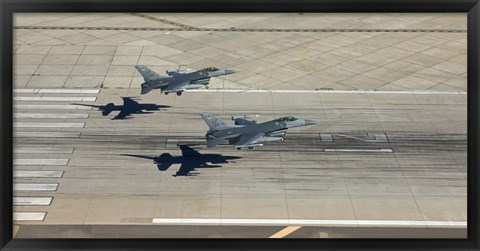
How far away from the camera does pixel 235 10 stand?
13.3 meters

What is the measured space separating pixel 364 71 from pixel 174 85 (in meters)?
19.4

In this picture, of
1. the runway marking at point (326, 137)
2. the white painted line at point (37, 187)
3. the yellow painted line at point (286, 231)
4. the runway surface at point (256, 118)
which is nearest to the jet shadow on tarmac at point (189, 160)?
the runway surface at point (256, 118)

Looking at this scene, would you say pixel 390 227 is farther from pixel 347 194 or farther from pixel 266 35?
pixel 266 35

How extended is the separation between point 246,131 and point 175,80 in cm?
1263

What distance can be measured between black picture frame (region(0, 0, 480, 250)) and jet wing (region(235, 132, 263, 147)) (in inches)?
1417

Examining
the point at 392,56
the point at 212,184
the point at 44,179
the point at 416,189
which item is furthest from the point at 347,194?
the point at 392,56

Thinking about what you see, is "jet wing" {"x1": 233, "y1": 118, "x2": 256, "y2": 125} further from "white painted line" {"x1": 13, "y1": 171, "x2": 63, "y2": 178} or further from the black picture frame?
the black picture frame

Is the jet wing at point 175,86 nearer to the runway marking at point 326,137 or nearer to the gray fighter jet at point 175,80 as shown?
the gray fighter jet at point 175,80

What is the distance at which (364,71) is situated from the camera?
69.8 m

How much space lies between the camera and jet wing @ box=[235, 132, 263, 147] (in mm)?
51812

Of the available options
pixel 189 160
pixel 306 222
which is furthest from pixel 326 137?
pixel 306 222

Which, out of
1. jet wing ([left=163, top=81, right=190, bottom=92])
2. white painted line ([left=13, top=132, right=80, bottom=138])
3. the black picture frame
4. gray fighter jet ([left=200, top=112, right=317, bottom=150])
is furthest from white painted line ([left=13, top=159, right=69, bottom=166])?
the black picture frame

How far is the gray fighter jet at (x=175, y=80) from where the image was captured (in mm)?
62188

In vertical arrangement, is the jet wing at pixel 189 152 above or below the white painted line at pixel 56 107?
below
